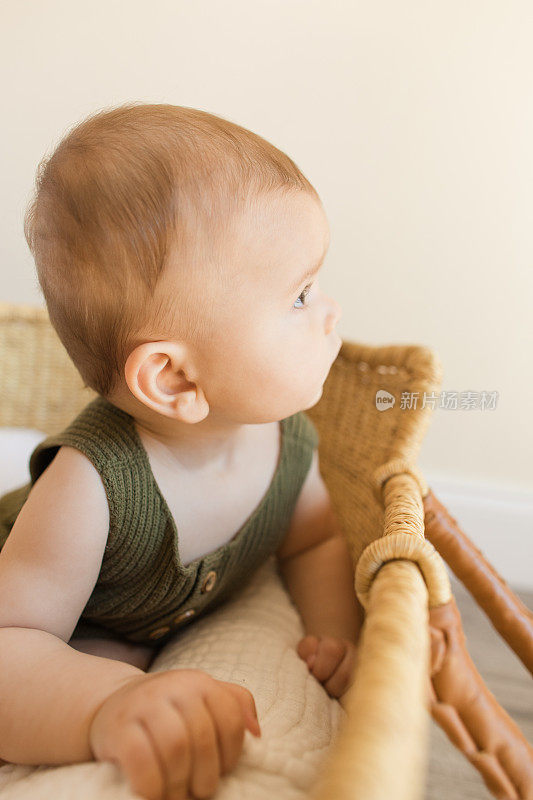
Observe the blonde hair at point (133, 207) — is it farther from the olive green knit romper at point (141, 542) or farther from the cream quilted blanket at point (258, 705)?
the cream quilted blanket at point (258, 705)

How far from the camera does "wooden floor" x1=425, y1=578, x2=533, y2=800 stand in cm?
86

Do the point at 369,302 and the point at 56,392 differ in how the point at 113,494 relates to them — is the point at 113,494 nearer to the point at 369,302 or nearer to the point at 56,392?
the point at 56,392

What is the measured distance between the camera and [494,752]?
44 centimetres

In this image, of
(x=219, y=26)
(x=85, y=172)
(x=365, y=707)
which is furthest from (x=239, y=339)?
(x=219, y=26)

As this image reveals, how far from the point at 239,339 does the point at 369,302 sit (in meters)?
0.75

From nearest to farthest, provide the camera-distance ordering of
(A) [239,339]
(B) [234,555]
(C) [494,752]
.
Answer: (C) [494,752] → (A) [239,339] → (B) [234,555]

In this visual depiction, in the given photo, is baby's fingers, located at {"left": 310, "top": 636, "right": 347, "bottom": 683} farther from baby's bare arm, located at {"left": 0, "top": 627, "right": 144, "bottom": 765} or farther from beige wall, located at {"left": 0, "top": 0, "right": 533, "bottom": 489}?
beige wall, located at {"left": 0, "top": 0, "right": 533, "bottom": 489}

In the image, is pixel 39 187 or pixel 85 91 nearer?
pixel 39 187

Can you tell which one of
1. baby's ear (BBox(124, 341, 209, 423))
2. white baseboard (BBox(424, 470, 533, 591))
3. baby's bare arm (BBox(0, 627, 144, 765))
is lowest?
white baseboard (BBox(424, 470, 533, 591))

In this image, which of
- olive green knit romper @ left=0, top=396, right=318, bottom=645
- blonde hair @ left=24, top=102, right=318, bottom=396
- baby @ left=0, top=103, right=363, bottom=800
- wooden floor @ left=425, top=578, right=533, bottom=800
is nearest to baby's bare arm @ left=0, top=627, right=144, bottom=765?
baby @ left=0, top=103, right=363, bottom=800

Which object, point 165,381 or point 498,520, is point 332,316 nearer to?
point 165,381

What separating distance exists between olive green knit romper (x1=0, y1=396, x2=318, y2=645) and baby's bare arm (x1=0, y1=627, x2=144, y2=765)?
0.13 m

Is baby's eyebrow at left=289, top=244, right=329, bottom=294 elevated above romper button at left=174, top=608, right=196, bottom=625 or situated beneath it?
elevated above

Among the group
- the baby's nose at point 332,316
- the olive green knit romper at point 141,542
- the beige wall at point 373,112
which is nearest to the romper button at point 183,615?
the olive green knit romper at point 141,542
